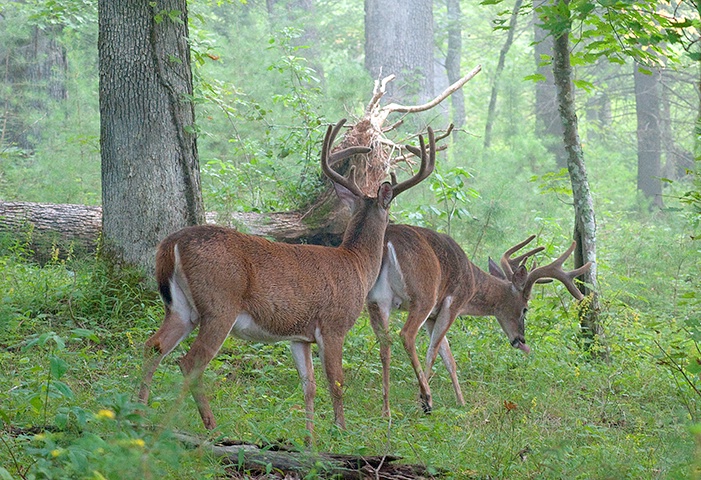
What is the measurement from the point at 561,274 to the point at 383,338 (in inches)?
106

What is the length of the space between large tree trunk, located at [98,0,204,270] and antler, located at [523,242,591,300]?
3225 mm

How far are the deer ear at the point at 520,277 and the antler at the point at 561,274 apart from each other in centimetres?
5

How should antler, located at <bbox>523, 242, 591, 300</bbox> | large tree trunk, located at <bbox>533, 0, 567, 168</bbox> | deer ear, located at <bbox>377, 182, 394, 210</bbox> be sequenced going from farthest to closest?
large tree trunk, located at <bbox>533, 0, 567, 168</bbox>, antler, located at <bbox>523, 242, 591, 300</bbox>, deer ear, located at <bbox>377, 182, 394, 210</bbox>

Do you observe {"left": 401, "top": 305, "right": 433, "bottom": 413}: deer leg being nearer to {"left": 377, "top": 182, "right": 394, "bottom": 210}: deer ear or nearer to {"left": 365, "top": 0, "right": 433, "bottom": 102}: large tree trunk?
{"left": 377, "top": 182, "right": 394, "bottom": 210}: deer ear

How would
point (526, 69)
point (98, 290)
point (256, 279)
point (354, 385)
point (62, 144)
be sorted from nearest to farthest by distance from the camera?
1. point (256, 279)
2. point (354, 385)
3. point (98, 290)
4. point (62, 144)
5. point (526, 69)

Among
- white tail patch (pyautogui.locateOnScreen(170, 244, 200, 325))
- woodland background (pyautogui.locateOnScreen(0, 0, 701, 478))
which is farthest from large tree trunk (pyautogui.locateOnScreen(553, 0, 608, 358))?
white tail patch (pyautogui.locateOnScreen(170, 244, 200, 325))

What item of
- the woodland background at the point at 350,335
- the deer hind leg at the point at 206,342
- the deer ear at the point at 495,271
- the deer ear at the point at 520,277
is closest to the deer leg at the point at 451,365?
the woodland background at the point at 350,335

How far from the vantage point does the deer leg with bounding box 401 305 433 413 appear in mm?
6898

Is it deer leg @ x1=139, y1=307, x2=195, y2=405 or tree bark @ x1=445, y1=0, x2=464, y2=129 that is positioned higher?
tree bark @ x1=445, y1=0, x2=464, y2=129

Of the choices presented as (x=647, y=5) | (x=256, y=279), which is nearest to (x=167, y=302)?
(x=256, y=279)

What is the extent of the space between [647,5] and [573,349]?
10.6ft

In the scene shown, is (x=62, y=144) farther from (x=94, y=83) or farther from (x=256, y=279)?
(x=256, y=279)

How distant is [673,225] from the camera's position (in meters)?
15.0

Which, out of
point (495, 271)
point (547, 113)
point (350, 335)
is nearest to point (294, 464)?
point (350, 335)
